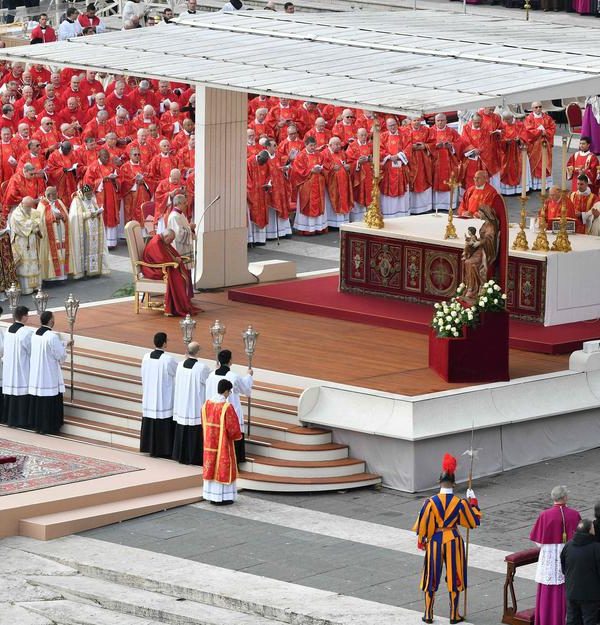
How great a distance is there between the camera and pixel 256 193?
30.3m

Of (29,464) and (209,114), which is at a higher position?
(209,114)

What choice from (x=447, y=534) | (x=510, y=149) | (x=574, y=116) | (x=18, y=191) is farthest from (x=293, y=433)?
(x=574, y=116)

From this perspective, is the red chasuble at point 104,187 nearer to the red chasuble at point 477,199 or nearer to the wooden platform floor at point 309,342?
the wooden platform floor at point 309,342

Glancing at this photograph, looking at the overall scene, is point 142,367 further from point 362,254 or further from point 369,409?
point 362,254

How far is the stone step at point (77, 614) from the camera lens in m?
16.4

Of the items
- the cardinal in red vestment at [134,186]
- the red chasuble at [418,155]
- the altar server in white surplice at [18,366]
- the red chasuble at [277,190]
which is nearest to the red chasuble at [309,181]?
the red chasuble at [277,190]

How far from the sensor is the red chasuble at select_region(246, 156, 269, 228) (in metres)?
30.3

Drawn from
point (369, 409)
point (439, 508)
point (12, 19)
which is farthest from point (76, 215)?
point (12, 19)

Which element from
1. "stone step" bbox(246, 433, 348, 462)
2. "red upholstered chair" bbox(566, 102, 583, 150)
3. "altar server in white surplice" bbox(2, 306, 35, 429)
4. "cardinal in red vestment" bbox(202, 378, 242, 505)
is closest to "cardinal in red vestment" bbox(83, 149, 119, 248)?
"red upholstered chair" bbox(566, 102, 583, 150)

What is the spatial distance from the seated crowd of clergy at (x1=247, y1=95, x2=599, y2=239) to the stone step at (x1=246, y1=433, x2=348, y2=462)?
32.1 ft

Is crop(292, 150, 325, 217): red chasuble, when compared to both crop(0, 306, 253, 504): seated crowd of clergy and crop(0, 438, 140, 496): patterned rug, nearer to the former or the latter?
crop(0, 306, 253, 504): seated crowd of clergy

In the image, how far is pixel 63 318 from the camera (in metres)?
24.2

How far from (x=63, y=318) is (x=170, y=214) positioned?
1.80 metres

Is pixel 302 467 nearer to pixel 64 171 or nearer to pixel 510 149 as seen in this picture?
pixel 64 171
